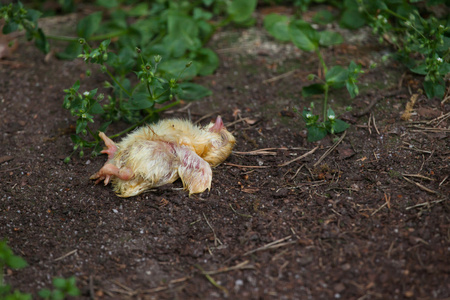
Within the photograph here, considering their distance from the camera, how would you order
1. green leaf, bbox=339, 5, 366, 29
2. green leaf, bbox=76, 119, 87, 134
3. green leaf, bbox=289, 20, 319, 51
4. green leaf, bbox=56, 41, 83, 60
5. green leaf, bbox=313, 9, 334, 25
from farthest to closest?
green leaf, bbox=313, 9, 334, 25, green leaf, bbox=339, 5, 366, 29, green leaf, bbox=56, 41, 83, 60, green leaf, bbox=289, 20, 319, 51, green leaf, bbox=76, 119, 87, 134

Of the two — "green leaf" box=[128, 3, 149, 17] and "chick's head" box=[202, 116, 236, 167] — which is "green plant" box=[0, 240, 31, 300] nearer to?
"chick's head" box=[202, 116, 236, 167]

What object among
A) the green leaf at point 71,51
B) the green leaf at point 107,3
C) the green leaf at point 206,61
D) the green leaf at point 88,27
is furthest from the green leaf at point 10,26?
the green leaf at point 206,61

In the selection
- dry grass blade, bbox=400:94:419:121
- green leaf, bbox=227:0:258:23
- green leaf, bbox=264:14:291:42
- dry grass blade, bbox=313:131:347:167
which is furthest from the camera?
green leaf, bbox=227:0:258:23

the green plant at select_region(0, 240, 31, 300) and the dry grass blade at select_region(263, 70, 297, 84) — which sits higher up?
the green plant at select_region(0, 240, 31, 300)

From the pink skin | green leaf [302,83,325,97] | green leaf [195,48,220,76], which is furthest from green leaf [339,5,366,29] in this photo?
the pink skin

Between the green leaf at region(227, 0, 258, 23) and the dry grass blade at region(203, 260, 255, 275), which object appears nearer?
the dry grass blade at region(203, 260, 255, 275)

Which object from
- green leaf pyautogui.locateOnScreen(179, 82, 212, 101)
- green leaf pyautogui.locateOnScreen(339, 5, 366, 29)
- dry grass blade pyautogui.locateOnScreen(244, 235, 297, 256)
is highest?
green leaf pyautogui.locateOnScreen(339, 5, 366, 29)

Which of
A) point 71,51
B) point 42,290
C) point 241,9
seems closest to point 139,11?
point 71,51
